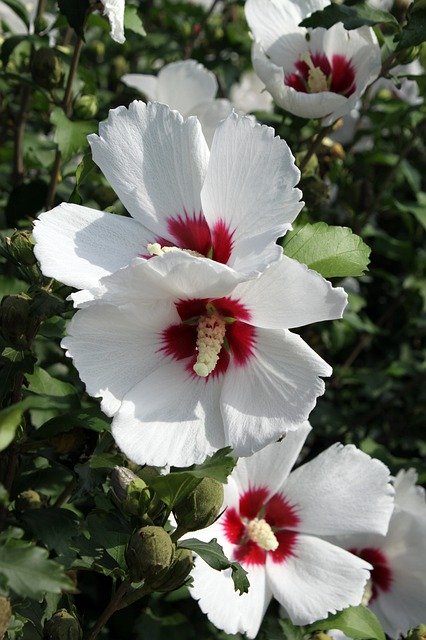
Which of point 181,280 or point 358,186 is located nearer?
point 181,280

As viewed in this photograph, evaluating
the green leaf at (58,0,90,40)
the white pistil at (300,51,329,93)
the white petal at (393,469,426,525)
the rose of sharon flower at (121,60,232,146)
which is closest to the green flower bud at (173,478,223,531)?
the white petal at (393,469,426,525)

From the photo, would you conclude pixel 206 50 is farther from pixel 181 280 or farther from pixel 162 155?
pixel 181 280

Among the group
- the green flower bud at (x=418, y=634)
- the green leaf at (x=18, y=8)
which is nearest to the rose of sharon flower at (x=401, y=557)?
the green flower bud at (x=418, y=634)

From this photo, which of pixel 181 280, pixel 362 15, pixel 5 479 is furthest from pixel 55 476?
pixel 362 15

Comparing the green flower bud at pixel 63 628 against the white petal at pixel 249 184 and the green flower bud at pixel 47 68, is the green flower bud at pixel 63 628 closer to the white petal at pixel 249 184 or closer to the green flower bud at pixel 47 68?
the white petal at pixel 249 184

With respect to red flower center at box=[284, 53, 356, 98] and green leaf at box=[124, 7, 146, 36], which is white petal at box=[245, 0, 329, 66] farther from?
green leaf at box=[124, 7, 146, 36]
